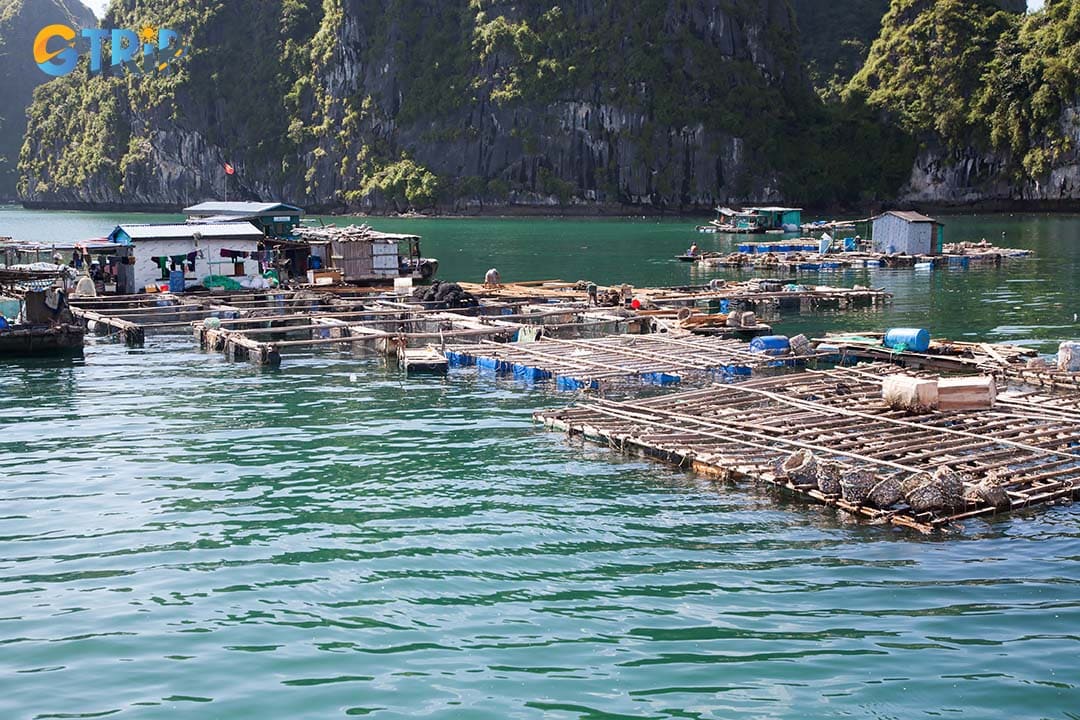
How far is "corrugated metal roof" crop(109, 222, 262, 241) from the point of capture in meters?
42.0

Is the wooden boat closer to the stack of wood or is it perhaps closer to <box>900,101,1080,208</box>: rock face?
the stack of wood

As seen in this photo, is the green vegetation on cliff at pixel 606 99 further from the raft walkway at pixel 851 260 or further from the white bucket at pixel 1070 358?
the white bucket at pixel 1070 358

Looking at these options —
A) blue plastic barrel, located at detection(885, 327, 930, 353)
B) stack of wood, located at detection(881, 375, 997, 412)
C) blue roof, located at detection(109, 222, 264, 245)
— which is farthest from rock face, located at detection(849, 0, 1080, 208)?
stack of wood, located at detection(881, 375, 997, 412)

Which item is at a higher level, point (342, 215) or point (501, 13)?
point (501, 13)

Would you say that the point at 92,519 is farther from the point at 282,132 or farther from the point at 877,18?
the point at 877,18

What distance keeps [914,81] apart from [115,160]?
121464mm

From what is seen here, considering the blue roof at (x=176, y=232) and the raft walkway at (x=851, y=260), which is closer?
the blue roof at (x=176, y=232)

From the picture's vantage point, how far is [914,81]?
440ft

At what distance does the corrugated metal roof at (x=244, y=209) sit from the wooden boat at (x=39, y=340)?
80.9ft

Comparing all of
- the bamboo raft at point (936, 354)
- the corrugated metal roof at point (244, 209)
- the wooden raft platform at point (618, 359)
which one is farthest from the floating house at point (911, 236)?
the wooden raft platform at point (618, 359)

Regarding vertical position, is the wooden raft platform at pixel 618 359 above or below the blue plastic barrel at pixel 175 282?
below

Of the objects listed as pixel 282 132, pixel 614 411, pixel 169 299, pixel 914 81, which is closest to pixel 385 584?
pixel 614 411

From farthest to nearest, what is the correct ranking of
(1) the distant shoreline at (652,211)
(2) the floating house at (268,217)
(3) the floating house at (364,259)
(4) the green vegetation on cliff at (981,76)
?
(1) the distant shoreline at (652,211) < (4) the green vegetation on cliff at (981,76) < (2) the floating house at (268,217) < (3) the floating house at (364,259)

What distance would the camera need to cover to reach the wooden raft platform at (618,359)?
25.9 meters
